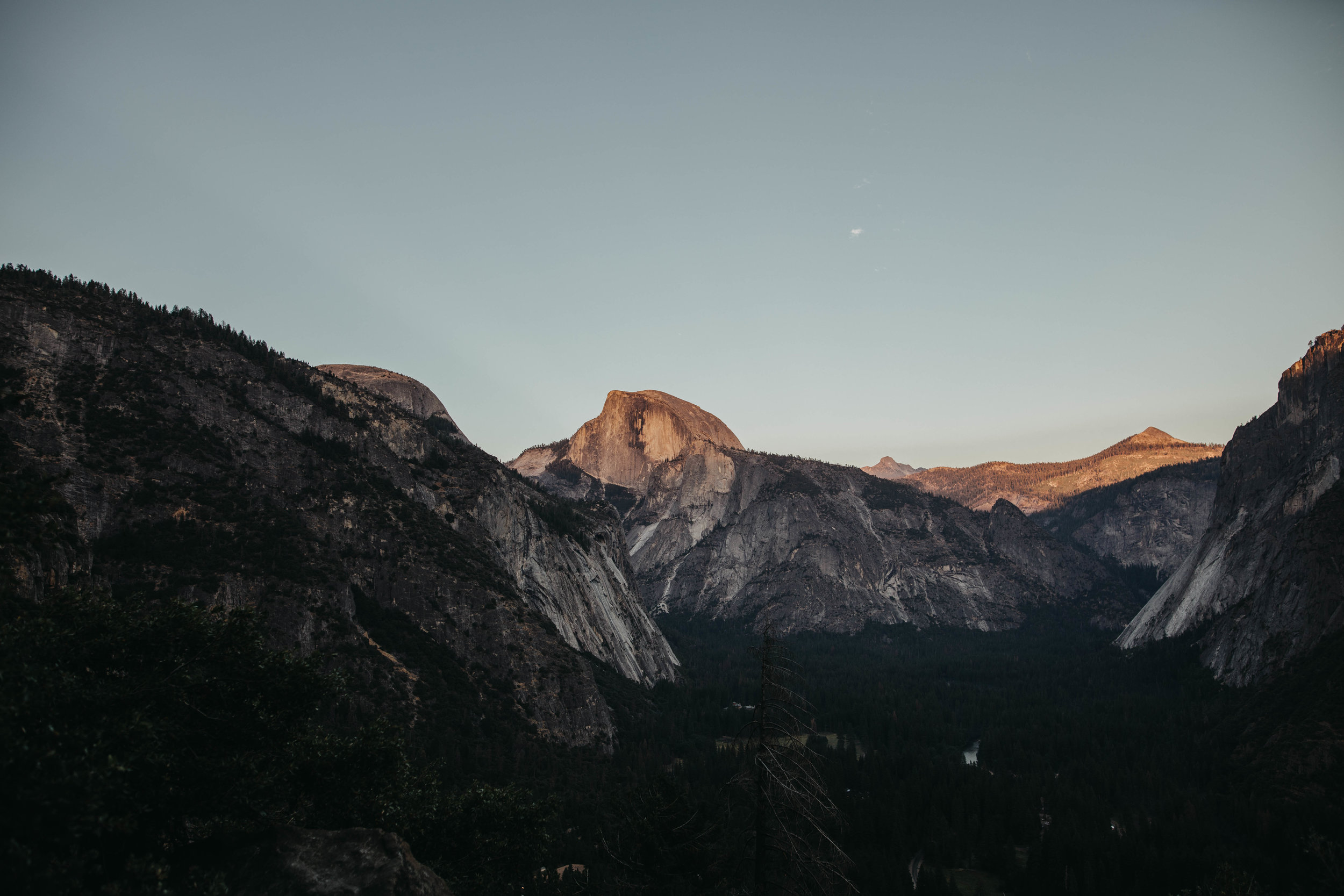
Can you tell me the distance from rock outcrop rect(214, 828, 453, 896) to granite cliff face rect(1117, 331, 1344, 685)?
135m

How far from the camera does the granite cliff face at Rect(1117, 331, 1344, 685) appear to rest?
351 feet

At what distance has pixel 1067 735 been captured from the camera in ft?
381

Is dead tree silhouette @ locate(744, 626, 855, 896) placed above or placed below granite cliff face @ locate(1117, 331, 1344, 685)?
below

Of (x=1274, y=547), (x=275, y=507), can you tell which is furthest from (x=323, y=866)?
(x=1274, y=547)

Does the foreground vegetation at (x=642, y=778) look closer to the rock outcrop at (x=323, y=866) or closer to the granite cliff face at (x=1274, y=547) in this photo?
the rock outcrop at (x=323, y=866)

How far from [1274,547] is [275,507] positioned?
586 feet

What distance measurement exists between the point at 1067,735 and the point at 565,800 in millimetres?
94015

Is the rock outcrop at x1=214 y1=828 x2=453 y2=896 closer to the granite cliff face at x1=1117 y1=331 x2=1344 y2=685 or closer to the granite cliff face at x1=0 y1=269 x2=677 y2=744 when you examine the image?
the granite cliff face at x1=0 y1=269 x2=677 y2=744

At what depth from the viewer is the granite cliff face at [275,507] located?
215 ft

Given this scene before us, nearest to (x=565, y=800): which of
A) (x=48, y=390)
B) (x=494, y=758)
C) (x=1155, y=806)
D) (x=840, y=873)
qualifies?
(x=494, y=758)

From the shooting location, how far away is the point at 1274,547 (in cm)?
12950

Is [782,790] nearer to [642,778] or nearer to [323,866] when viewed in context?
[323,866]

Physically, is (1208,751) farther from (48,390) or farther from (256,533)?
(48,390)

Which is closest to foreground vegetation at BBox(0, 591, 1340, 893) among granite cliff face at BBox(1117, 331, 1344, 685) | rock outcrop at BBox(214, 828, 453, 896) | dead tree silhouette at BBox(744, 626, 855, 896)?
dead tree silhouette at BBox(744, 626, 855, 896)
